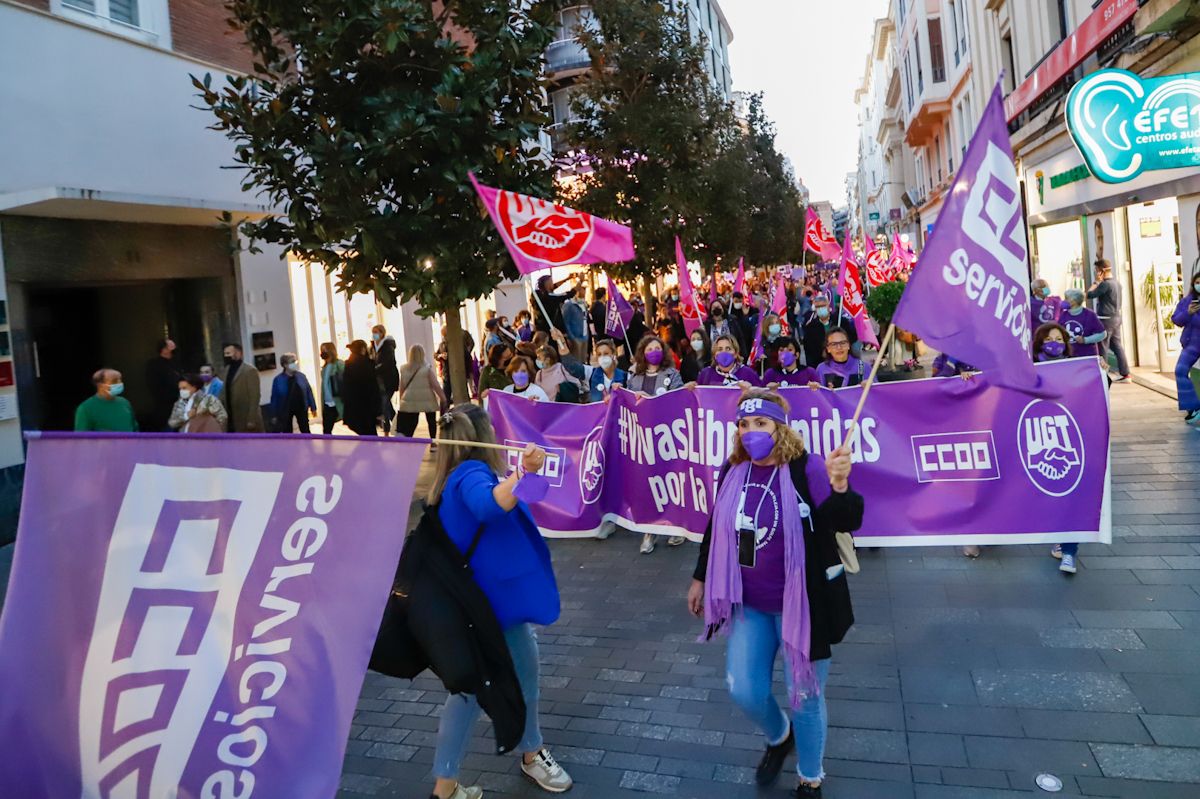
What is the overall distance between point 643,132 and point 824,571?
1432 centimetres

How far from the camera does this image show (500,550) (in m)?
3.84

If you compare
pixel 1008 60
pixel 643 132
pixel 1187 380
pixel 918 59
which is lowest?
pixel 1187 380

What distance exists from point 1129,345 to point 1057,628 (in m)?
12.3

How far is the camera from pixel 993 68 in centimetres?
2584

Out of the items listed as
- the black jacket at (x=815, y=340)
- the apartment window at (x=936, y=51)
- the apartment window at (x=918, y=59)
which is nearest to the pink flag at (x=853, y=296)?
the black jacket at (x=815, y=340)

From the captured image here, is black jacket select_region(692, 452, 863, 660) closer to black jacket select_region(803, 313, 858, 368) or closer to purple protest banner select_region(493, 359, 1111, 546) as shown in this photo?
purple protest banner select_region(493, 359, 1111, 546)

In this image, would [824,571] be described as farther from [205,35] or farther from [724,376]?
[205,35]

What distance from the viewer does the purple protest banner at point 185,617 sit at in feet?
9.71

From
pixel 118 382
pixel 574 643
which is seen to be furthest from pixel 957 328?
pixel 118 382

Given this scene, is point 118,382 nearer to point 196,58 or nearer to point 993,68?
point 196,58

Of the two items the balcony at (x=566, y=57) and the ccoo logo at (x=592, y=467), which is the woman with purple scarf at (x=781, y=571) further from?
the balcony at (x=566, y=57)

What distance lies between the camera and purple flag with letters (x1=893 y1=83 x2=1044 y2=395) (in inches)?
155

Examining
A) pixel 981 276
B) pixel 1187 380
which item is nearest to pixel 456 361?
pixel 981 276

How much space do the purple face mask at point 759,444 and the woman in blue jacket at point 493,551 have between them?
2.75ft
